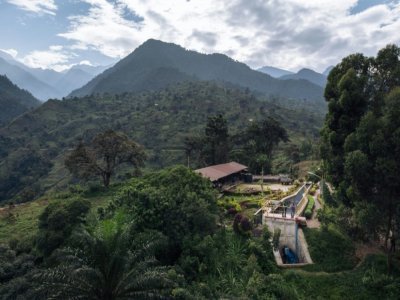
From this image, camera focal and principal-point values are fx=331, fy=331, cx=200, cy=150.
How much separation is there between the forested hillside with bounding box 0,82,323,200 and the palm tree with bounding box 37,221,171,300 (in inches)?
2440

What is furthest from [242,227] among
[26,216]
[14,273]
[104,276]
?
[26,216]

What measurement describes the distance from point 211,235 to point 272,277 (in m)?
4.59

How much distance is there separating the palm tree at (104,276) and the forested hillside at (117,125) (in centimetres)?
6199

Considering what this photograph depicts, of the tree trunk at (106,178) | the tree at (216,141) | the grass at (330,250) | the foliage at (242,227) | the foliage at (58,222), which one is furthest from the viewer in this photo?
the tree at (216,141)

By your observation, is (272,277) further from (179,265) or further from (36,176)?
(36,176)

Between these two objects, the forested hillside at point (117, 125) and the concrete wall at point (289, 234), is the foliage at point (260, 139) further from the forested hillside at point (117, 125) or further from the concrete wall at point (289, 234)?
the concrete wall at point (289, 234)

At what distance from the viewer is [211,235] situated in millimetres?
19750

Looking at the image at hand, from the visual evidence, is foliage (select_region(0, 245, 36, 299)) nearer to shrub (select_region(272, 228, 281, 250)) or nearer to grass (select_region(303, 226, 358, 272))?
shrub (select_region(272, 228, 281, 250))

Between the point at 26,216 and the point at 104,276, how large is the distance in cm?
2198

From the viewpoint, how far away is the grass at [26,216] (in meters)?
25.0

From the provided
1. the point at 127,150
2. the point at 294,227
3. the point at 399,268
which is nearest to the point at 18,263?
the point at 294,227

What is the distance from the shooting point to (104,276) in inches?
509

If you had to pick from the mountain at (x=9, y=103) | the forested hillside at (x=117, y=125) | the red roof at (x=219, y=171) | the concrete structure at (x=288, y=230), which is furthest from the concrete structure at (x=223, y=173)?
the mountain at (x=9, y=103)

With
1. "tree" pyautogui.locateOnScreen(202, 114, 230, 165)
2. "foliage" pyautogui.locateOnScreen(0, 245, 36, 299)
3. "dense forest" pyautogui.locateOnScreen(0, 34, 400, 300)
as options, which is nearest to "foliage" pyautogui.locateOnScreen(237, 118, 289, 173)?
"tree" pyautogui.locateOnScreen(202, 114, 230, 165)
